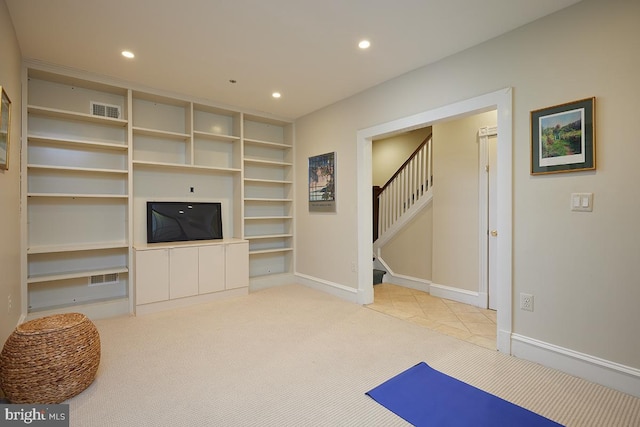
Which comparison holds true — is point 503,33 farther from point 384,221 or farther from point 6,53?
point 6,53

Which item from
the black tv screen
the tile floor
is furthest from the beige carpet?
the black tv screen

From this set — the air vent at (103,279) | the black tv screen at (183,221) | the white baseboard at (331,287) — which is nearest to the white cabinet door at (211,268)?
the black tv screen at (183,221)

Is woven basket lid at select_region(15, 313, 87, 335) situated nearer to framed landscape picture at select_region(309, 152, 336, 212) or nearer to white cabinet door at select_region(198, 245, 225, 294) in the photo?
white cabinet door at select_region(198, 245, 225, 294)

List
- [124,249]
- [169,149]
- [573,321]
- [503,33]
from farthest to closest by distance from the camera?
[169,149] < [124,249] < [503,33] < [573,321]

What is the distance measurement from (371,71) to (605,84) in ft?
6.47

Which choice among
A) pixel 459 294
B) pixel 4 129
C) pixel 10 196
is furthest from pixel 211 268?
pixel 459 294

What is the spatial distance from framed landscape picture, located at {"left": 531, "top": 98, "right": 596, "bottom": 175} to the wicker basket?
11.5 ft

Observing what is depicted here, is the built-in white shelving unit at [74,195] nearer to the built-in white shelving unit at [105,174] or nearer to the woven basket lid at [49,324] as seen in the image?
the built-in white shelving unit at [105,174]

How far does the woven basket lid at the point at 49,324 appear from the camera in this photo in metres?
1.92

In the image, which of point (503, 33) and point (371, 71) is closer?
point (503, 33)

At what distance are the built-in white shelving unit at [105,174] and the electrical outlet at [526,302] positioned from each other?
3.45 metres

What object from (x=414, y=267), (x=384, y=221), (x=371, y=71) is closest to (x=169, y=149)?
(x=371, y=71)

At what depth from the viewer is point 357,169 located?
13.1 feet

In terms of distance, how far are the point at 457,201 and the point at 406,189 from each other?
1013mm
